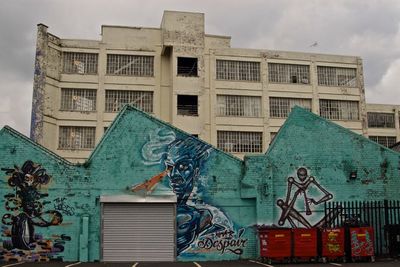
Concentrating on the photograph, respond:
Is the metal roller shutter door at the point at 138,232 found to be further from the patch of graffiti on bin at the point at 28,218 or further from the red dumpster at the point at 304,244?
the red dumpster at the point at 304,244

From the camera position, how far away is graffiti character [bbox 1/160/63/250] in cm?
1884

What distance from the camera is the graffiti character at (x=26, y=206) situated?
18.8 meters

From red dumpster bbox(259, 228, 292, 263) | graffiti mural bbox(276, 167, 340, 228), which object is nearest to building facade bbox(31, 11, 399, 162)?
graffiti mural bbox(276, 167, 340, 228)

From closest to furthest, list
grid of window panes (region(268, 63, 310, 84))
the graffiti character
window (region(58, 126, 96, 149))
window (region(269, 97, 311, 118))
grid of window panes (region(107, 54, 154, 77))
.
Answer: the graffiti character < window (region(58, 126, 96, 149)) < grid of window panes (region(107, 54, 154, 77)) < window (region(269, 97, 311, 118)) < grid of window panes (region(268, 63, 310, 84))

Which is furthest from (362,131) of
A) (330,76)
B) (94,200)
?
(94,200)

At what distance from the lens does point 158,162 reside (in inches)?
780

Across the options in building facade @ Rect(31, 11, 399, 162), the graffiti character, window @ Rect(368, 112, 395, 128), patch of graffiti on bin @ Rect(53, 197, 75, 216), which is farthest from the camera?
window @ Rect(368, 112, 395, 128)

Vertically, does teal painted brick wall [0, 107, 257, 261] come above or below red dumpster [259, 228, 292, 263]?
above

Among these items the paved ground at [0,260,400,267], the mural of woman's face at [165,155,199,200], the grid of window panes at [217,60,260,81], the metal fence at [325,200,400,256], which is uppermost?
the grid of window panes at [217,60,260,81]

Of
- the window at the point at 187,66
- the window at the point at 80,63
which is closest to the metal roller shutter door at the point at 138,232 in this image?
the window at the point at 187,66

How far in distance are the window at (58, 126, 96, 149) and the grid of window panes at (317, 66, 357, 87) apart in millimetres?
22984

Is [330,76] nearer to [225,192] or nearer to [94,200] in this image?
[225,192]

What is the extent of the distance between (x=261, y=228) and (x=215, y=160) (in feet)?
11.9

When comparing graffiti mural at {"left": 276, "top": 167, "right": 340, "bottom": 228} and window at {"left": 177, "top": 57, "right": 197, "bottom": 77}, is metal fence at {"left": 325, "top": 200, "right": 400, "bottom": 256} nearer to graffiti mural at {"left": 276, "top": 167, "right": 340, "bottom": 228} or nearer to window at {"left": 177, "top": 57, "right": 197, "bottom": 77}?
graffiti mural at {"left": 276, "top": 167, "right": 340, "bottom": 228}
